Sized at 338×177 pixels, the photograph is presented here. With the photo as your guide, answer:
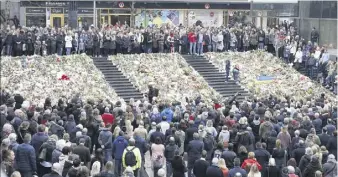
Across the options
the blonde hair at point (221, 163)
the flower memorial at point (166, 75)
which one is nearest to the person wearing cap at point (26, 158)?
the blonde hair at point (221, 163)

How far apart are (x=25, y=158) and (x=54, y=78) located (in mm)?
16133

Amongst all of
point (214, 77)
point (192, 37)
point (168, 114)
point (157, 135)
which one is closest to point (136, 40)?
point (192, 37)

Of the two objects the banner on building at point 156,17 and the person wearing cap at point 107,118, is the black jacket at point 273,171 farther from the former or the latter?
the banner on building at point 156,17

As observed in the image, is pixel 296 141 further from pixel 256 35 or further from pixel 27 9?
pixel 27 9

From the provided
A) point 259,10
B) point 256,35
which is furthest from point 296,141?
point 259,10

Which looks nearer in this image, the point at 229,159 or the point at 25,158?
the point at 25,158

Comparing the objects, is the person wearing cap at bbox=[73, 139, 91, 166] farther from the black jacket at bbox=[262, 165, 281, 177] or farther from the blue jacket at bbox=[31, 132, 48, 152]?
the black jacket at bbox=[262, 165, 281, 177]

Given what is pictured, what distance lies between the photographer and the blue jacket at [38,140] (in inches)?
603

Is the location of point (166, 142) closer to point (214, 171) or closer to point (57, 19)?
point (214, 171)

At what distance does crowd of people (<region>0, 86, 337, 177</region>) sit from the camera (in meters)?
14.2

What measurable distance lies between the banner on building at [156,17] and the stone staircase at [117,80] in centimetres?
1580

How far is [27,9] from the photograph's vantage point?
1812 inches

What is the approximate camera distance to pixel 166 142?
1677cm

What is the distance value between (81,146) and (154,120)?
541 cm
